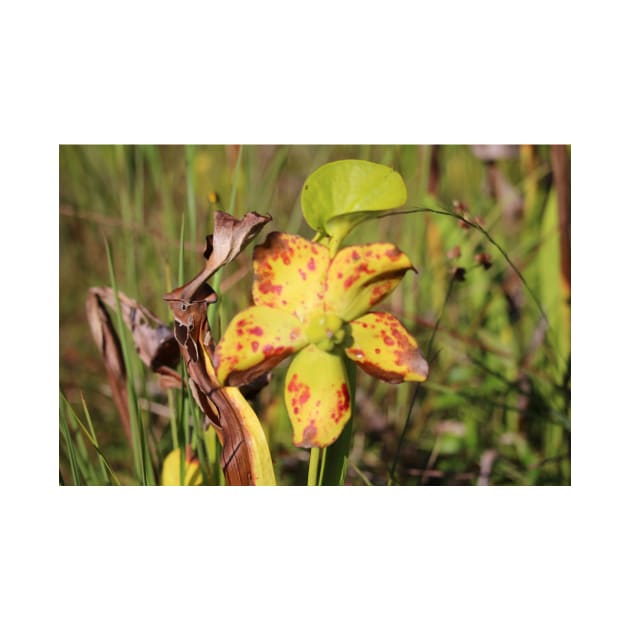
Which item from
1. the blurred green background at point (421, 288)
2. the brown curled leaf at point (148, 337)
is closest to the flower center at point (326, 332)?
the brown curled leaf at point (148, 337)

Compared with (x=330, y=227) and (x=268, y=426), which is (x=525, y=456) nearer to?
(x=268, y=426)

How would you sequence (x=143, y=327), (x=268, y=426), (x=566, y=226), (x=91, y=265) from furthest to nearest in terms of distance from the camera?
(x=91, y=265)
(x=268, y=426)
(x=566, y=226)
(x=143, y=327)

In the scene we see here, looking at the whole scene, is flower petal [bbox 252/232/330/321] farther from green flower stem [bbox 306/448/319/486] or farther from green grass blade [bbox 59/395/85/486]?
green grass blade [bbox 59/395/85/486]

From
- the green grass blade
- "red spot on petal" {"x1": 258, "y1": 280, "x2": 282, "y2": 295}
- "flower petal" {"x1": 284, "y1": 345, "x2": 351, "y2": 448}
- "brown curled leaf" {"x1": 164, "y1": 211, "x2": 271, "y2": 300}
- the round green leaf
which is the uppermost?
the round green leaf

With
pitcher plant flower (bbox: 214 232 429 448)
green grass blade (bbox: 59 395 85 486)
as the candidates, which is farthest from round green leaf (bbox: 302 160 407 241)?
green grass blade (bbox: 59 395 85 486)

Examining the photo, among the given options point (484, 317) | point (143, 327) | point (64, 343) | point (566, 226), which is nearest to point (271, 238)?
point (143, 327)

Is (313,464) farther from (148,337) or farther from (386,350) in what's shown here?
(148,337)

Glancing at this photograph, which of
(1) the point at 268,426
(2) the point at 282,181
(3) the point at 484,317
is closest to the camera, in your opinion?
(1) the point at 268,426
